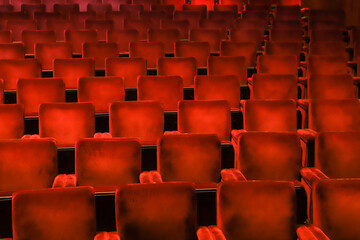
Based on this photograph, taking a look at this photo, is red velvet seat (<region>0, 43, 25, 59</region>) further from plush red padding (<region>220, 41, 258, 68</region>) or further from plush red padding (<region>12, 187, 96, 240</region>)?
plush red padding (<region>12, 187, 96, 240</region>)

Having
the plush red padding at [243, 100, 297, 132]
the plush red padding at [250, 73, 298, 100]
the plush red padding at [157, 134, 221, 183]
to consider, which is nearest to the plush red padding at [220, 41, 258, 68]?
the plush red padding at [250, 73, 298, 100]

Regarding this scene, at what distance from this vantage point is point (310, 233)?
393 millimetres

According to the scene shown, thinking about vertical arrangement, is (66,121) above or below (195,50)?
below

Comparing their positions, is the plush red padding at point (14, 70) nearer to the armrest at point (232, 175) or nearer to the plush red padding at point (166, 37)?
the plush red padding at point (166, 37)

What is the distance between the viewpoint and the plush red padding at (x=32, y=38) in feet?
3.09

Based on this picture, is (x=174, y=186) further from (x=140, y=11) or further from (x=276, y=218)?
(x=140, y=11)

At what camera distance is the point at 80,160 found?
1.63 ft

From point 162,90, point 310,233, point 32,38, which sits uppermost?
point 32,38

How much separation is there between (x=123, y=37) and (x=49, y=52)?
169 mm

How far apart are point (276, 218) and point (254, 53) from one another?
0.55m

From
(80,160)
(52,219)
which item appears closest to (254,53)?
(80,160)

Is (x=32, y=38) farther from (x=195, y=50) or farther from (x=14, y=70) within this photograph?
(x=195, y=50)

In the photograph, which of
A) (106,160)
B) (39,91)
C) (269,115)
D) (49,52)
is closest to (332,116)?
(269,115)

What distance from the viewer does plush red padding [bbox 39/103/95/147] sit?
602mm
